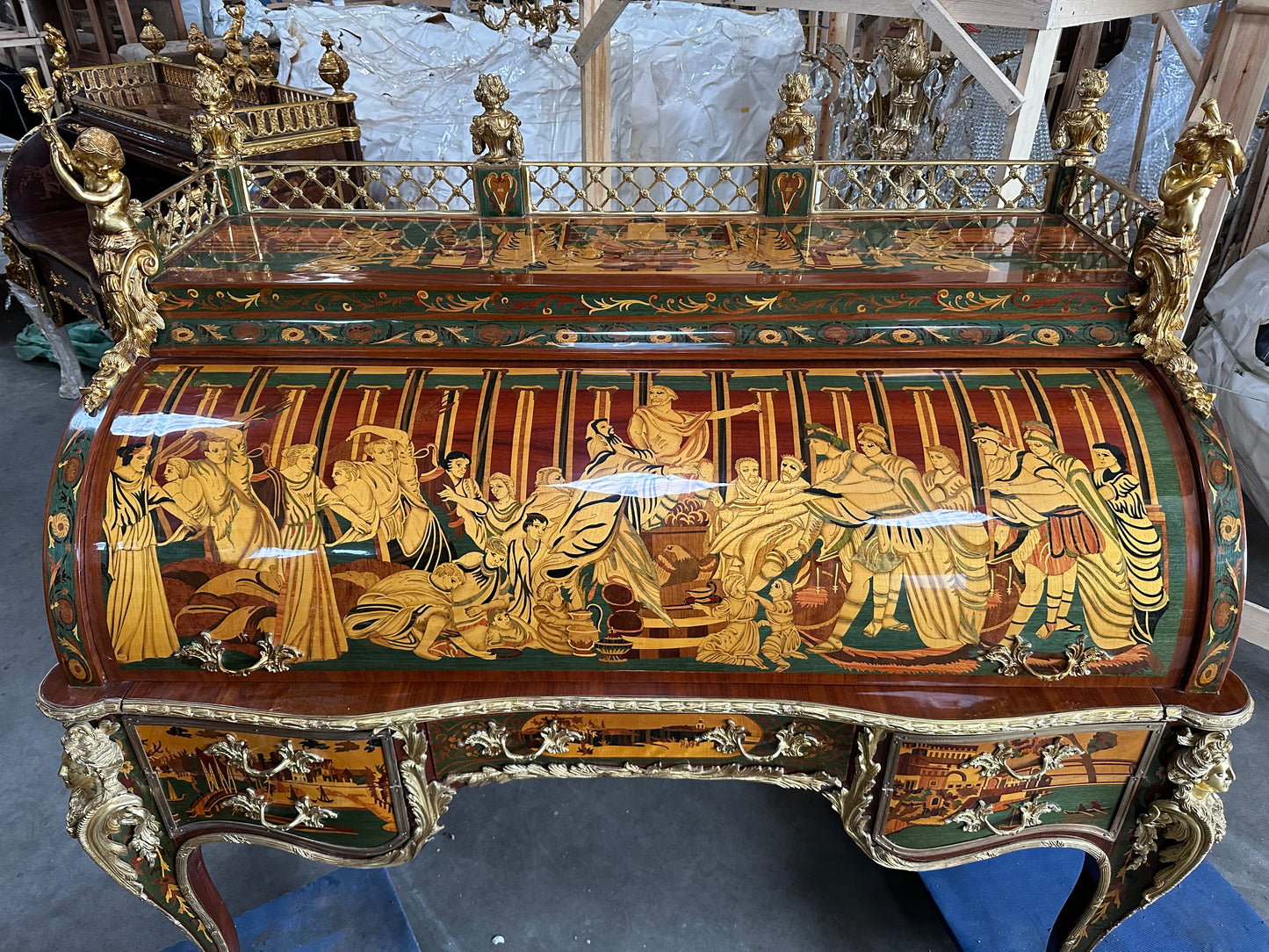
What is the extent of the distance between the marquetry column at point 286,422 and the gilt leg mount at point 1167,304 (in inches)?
69.5

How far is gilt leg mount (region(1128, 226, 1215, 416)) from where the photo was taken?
165 centimetres

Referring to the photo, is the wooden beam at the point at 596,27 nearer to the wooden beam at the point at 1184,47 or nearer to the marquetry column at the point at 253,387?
the wooden beam at the point at 1184,47

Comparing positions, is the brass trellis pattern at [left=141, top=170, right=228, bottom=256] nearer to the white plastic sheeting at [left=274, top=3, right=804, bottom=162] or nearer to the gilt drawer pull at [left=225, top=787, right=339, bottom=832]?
the gilt drawer pull at [left=225, top=787, right=339, bottom=832]

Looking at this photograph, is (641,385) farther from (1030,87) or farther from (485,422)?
(1030,87)

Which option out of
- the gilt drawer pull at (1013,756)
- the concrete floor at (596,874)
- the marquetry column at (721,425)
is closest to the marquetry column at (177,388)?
the marquetry column at (721,425)

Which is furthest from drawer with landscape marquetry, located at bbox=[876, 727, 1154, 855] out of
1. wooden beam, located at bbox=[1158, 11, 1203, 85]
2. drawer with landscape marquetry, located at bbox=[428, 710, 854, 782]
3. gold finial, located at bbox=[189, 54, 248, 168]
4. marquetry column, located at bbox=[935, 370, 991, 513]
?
wooden beam, located at bbox=[1158, 11, 1203, 85]

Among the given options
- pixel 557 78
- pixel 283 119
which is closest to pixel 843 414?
pixel 283 119

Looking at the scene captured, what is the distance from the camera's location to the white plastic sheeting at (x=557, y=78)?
5156 millimetres

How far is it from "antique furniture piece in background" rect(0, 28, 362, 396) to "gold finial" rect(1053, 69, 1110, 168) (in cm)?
265

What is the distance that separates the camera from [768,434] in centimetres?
165

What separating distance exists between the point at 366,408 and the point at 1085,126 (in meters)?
1.91

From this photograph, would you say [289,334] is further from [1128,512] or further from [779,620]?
[1128,512]

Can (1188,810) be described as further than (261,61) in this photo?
No

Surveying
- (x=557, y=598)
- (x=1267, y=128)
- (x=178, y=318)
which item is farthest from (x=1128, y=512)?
(x=1267, y=128)
